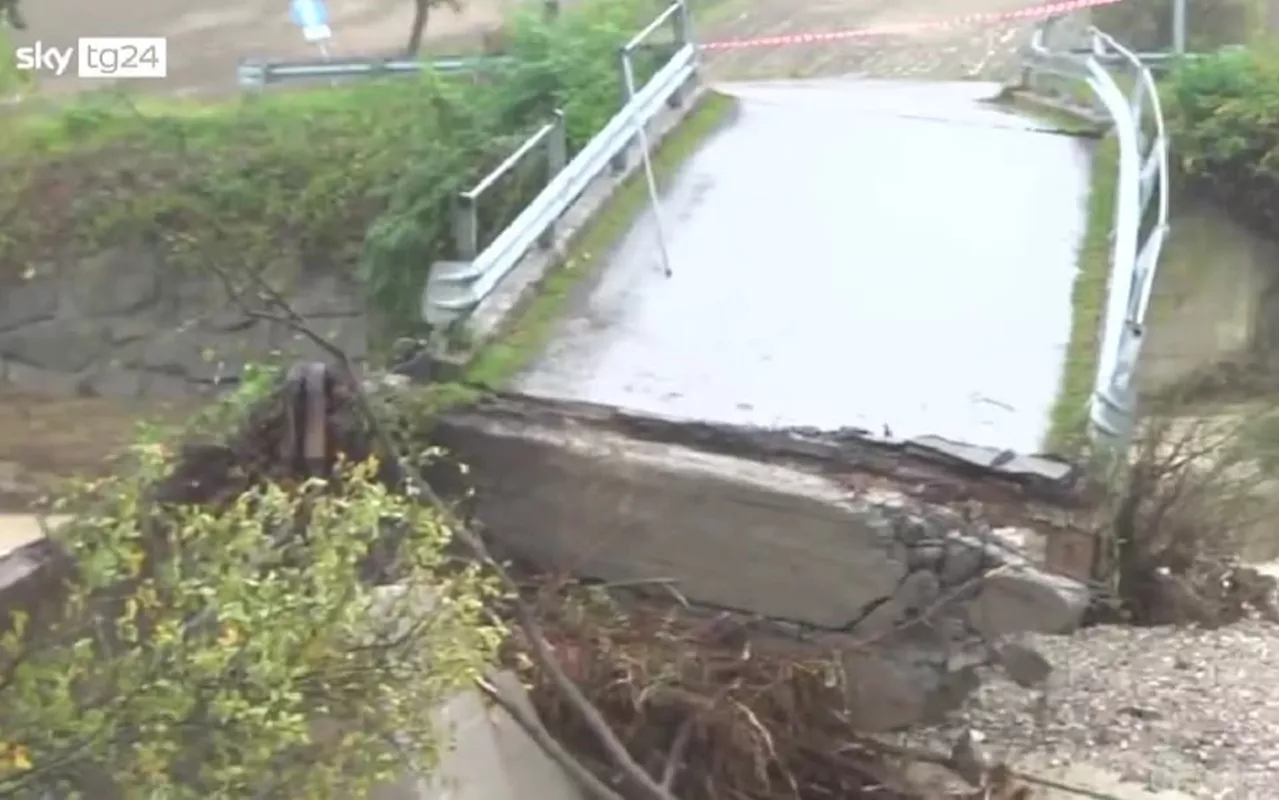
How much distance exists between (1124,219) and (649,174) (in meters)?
1.70

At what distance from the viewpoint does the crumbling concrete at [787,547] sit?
14.1 ft

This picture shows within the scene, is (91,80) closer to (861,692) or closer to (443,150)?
(443,150)

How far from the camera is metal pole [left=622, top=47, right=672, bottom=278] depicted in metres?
6.23

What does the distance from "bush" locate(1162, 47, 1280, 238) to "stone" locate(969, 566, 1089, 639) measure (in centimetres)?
685

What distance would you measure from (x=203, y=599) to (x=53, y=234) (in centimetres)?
1056

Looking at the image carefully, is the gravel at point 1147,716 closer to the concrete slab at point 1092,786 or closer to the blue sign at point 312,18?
the concrete slab at point 1092,786

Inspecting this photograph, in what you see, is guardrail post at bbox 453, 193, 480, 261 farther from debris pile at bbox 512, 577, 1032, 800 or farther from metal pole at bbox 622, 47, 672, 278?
debris pile at bbox 512, 577, 1032, 800

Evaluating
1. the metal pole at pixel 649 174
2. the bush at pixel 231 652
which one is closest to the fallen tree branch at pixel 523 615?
the bush at pixel 231 652

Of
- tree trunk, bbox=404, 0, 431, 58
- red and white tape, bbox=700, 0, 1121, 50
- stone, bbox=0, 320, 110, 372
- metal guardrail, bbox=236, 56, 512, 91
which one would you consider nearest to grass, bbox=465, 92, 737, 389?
metal guardrail, bbox=236, 56, 512, 91

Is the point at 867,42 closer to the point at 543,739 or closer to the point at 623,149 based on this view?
the point at 623,149

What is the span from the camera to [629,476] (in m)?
4.52

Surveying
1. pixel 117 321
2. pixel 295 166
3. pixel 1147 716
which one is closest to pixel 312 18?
pixel 295 166

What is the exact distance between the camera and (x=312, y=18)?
14055 millimetres

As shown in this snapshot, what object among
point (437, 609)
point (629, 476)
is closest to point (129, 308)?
point (629, 476)
